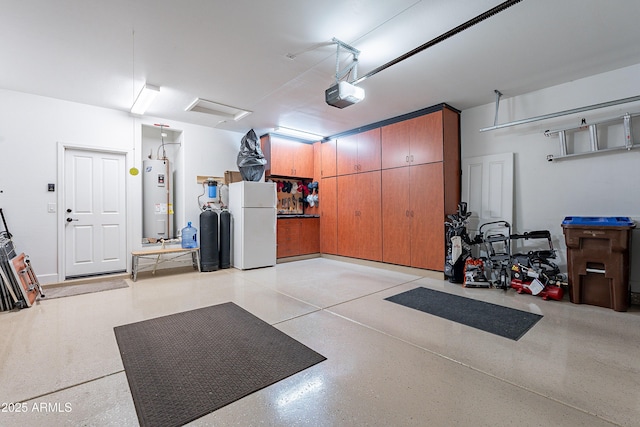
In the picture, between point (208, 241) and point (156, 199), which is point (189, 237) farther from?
point (156, 199)

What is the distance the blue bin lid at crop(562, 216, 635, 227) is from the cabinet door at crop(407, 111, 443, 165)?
1.90m

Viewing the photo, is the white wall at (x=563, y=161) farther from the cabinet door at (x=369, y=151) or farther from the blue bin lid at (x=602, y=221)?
the cabinet door at (x=369, y=151)

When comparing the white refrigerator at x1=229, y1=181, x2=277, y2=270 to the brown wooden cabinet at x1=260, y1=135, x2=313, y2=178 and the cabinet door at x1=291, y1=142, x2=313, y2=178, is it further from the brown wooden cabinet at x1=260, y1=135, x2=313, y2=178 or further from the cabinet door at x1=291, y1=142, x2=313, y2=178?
the cabinet door at x1=291, y1=142, x2=313, y2=178

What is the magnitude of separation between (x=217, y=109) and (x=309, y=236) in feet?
11.0

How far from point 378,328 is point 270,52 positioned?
3.16m

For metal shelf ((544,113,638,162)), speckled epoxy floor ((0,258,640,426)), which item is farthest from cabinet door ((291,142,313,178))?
metal shelf ((544,113,638,162))

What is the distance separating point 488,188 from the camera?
4.59 m

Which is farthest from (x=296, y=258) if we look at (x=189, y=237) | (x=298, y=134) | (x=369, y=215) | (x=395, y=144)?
(x=395, y=144)

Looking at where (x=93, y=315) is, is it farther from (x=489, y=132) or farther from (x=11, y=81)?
(x=489, y=132)

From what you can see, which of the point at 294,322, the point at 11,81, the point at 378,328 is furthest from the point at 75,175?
the point at 378,328

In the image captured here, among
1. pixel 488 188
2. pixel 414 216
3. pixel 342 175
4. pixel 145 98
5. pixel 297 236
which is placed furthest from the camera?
pixel 297 236

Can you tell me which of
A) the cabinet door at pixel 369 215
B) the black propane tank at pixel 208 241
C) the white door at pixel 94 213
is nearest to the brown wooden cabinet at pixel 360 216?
the cabinet door at pixel 369 215

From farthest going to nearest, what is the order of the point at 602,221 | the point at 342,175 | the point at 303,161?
the point at 303,161, the point at 342,175, the point at 602,221

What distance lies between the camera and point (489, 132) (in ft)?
15.2
